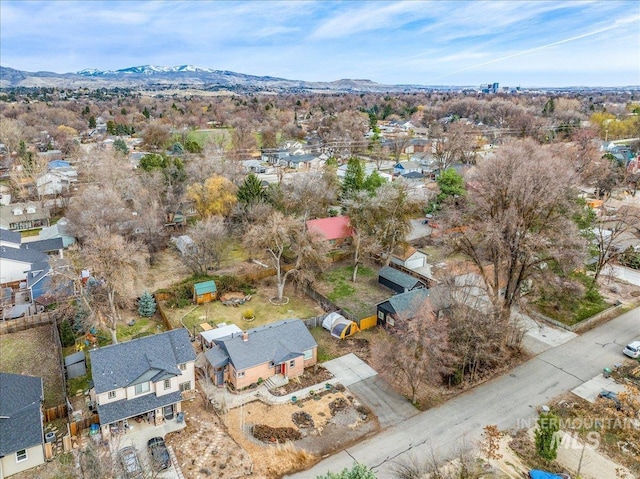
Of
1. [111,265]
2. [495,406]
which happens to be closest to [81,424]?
[111,265]

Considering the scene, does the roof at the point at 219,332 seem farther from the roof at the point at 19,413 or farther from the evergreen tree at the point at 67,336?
the roof at the point at 19,413

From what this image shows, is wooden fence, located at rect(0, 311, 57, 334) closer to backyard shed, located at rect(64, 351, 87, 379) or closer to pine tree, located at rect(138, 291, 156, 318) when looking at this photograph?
pine tree, located at rect(138, 291, 156, 318)

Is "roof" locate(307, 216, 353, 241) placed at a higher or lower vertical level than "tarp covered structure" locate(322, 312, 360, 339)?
higher

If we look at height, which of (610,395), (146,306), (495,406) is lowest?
(495,406)

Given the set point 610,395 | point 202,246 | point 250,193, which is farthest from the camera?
point 250,193

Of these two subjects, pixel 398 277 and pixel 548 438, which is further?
pixel 398 277

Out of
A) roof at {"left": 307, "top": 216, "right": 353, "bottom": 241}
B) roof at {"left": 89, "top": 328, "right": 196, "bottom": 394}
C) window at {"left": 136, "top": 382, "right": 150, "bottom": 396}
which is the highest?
roof at {"left": 307, "top": 216, "right": 353, "bottom": 241}

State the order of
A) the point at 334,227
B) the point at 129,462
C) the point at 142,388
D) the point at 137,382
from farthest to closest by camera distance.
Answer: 1. the point at 334,227
2. the point at 142,388
3. the point at 137,382
4. the point at 129,462

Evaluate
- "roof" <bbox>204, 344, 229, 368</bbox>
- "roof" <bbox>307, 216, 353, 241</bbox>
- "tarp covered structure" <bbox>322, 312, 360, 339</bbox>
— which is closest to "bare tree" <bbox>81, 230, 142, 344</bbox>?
"roof" <bbox>204, 344, 229, 368</bbox>

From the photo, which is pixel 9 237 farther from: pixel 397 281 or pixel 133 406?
pixel 397 281
